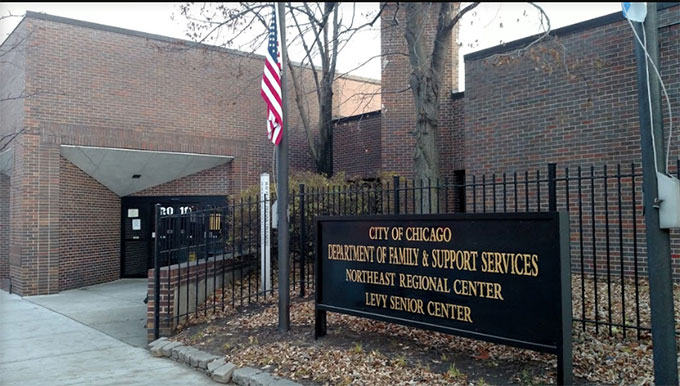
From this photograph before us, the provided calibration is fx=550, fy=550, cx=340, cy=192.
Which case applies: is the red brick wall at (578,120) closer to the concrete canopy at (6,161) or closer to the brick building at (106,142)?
the brick building at (106,142)

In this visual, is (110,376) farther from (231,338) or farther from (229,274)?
(229,274)

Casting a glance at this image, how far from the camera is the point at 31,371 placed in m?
6.20

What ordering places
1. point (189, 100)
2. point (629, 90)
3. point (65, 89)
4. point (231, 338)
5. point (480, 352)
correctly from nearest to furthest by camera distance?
point (480, 352) < point (231, 338) < point (629, 90) < point (65, 89) < point (189, 100)

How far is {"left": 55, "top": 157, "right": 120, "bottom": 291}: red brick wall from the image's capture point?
44.2 ft

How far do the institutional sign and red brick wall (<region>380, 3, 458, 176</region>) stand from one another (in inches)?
329

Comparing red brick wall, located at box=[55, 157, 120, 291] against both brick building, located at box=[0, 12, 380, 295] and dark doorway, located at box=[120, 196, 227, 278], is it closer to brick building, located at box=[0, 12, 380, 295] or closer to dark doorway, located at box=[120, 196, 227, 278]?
brick building, located at box=[0, 12, 380, 295]

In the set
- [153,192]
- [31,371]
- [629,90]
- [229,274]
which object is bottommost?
[31,371]

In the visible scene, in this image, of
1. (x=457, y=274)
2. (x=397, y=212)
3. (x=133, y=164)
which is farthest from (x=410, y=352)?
(x=133, y=164)

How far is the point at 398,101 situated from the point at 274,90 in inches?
319

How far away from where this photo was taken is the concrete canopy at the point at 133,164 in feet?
45.2

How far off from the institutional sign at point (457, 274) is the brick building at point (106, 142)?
8.11 meters

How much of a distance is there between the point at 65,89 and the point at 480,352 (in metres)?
11.8

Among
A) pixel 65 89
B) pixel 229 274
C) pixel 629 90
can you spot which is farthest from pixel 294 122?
pixel 629 90

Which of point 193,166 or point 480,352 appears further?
point 193,166
